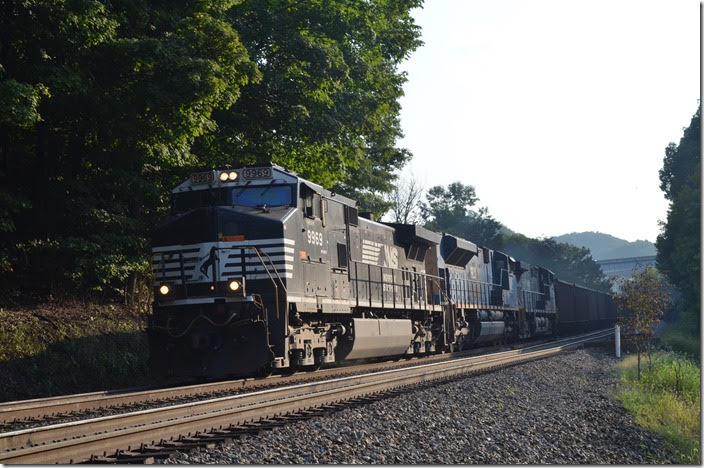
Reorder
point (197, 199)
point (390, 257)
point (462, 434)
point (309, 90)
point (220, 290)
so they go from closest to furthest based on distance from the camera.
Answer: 1. point (462, 434)
2. point (220, 290)
3. point (197, 199)
4. point (390, 257)
5. point (309, 90)

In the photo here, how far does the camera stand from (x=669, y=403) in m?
13.3

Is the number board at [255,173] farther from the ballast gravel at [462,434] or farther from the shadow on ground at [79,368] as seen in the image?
the shadow on ground at [79,368]

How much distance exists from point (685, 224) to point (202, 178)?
3980 centimetres

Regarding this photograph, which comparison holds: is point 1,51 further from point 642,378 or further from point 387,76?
point 642,378

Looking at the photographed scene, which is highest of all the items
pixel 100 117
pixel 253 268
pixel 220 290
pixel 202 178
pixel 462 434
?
pixel 100 117

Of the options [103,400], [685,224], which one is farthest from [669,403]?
[685,224]

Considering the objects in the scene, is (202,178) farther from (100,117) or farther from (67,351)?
(67,351)

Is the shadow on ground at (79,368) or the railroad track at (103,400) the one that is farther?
the shadow on ground at (79,368)

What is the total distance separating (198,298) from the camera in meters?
12.9

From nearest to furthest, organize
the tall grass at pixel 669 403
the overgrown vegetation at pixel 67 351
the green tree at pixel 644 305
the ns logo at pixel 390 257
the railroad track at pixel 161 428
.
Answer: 1. the railroad track at pixel 161 428
2. the tall grass at pixel 669 403
3. the overgrown vegetation at pixel 67 351
4. the ns logo at pixel 390 257
5. the green tree at pixel 644 305

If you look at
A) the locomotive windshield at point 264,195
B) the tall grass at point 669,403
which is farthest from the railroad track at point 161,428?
the tall grass at point 669,403

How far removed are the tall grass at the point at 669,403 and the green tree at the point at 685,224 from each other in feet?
84.6

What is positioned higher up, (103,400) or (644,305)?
(644,305)

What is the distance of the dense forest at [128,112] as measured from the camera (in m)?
14.5
